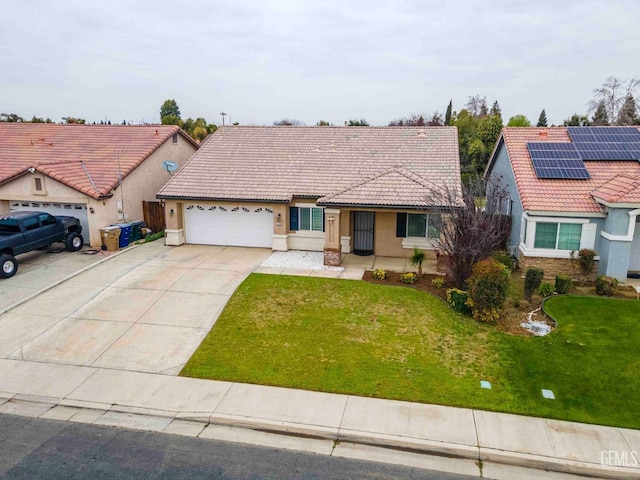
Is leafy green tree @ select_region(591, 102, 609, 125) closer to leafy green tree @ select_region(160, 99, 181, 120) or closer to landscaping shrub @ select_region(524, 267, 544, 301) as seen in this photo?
landscaping shrub @ select_region(524, 267, 544, 301)

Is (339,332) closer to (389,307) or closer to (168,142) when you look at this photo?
(389,307)

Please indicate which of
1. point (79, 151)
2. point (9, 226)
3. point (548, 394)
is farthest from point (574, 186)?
point (79, 151)

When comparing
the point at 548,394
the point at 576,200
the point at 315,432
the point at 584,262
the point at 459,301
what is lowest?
the point at 315,432

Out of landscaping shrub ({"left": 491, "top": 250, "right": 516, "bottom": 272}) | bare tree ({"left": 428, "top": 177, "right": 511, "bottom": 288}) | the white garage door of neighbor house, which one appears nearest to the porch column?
bare tree ({"left": 428, "top": 177, "right": 511, "bottom": 288})

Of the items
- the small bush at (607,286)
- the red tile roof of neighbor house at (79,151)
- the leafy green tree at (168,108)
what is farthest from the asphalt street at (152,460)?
the leafy green tree at (168,108)

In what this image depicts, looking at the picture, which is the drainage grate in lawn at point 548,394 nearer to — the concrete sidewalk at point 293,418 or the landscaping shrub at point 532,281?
the concrete sidewalk at point 293,418

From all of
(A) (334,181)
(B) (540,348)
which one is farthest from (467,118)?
(B) (540,348)

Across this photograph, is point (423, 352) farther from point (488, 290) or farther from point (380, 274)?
point (380, 274)
